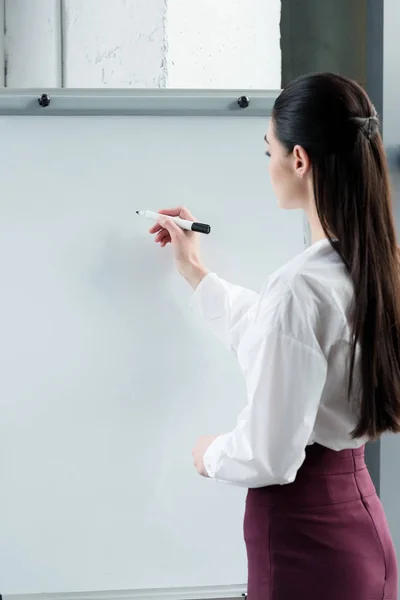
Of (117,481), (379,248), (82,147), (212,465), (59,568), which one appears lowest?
(59,568)

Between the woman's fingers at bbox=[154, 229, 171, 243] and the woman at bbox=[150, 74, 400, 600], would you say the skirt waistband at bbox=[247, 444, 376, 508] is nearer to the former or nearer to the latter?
the woman at bbox=[150, 74, 400, 600]

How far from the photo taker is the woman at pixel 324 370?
801 mm

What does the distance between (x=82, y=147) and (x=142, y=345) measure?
1.10 ft

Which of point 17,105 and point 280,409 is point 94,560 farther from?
point 17,105

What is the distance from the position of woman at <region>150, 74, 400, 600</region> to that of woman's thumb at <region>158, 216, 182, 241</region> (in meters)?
0.22

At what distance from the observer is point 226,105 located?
1.11 m

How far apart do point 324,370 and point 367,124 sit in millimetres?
305

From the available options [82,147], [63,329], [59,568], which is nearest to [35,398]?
[63,329]

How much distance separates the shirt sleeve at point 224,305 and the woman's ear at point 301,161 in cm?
26

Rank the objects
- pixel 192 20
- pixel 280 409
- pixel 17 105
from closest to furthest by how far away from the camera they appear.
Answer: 1. pixel 280 409
2. pixel 17 105
3. pixel 192 20

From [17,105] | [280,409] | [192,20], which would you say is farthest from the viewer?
[192,20]

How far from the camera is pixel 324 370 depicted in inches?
31.4

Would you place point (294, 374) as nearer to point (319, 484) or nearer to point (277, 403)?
point (277, 403)

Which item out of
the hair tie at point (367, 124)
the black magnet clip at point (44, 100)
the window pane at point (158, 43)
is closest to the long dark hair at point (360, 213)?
the hair tie at point (367, 124)
